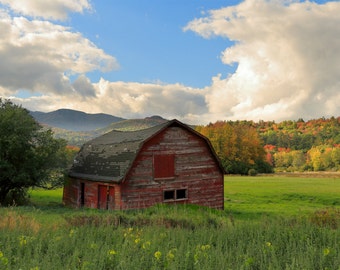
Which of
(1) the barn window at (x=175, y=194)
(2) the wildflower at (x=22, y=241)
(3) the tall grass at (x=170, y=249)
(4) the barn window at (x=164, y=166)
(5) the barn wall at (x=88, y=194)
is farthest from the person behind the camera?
(1) the barn window at (x=175, y=194)

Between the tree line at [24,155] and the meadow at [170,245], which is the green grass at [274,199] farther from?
the meadow at [170,245]

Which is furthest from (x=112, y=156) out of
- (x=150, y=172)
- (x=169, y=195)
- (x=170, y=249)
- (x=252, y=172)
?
(x=252, y=172)

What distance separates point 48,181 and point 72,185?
259 centimetres

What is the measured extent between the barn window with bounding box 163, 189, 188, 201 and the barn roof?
415 cm

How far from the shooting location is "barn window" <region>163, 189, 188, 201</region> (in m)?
31.8

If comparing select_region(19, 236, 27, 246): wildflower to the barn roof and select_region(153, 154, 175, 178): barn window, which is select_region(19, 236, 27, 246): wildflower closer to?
the barn roof

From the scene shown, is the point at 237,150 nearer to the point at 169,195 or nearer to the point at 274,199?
the point at 274,199

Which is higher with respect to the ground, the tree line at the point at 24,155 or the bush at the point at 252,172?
the tree line at the point at 24,155

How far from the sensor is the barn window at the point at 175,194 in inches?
1250

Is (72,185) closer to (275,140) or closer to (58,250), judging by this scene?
(58,250)

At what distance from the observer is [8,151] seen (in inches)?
1257

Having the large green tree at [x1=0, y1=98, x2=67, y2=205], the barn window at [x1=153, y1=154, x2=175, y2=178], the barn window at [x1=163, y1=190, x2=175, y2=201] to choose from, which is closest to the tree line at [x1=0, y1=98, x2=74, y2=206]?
the large green tree at [x1=0, y1=98, x2=67, y2=205]

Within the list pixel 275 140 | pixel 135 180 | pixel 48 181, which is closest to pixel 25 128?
pixel 48 181

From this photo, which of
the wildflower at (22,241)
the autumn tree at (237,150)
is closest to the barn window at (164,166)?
the wildflower at (22,241)
